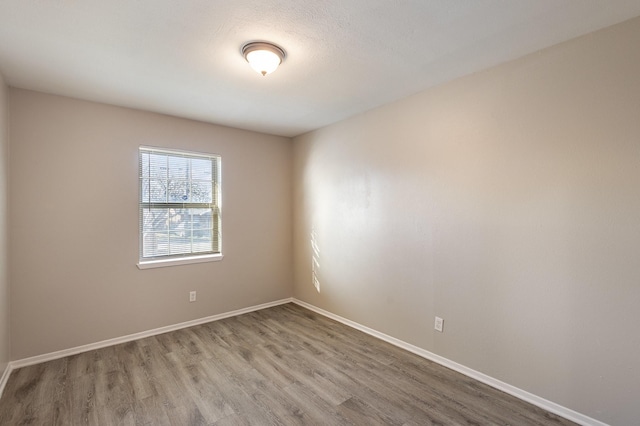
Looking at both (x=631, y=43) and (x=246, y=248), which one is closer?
(x=631, y=43)

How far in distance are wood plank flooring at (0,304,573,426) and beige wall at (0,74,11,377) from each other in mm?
274

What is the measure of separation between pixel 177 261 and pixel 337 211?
2.02 meters

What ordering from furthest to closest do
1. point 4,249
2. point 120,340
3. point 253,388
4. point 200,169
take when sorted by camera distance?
point 200,169
point 120,340
point 4,249
point 253,388

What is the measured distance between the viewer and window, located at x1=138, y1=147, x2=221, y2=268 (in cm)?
338

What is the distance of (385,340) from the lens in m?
3.18

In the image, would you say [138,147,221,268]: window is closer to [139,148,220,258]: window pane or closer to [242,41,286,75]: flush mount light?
[139,148,220,258]: window pane

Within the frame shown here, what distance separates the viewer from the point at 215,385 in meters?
2.38

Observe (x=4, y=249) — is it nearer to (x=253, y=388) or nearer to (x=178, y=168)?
(x=178, y=168)

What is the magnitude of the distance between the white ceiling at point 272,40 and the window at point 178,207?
0.83 m

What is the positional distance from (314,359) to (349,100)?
258cm

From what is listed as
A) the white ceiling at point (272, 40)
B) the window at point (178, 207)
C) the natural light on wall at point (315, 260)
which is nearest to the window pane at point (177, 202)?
the window at point (178, 207)

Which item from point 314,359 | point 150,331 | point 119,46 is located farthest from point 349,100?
point 150,331

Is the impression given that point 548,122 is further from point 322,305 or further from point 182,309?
point 182,309

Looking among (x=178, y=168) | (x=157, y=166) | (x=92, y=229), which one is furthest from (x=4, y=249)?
(x=178, y=168)
